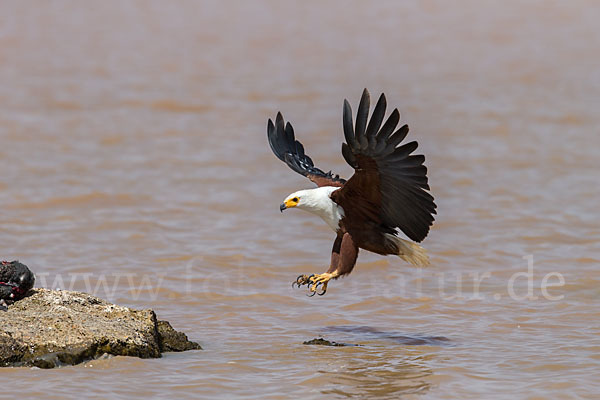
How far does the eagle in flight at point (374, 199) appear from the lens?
20.9 feet

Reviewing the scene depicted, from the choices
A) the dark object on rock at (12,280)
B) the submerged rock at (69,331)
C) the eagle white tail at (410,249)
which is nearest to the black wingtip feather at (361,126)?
the eagle white tail at (410,249)

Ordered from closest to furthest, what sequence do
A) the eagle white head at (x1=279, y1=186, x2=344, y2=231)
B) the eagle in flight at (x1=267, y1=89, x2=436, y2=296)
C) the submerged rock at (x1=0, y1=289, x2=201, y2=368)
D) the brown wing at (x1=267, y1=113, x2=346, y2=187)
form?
the submerged rock at (x1=0, y1=289, x2=201, y2=368)
the eagle in flight at (x1=267, y1=89, x2=436, y2=296)
the eagle white head at (x1=279, y1=186, x2=344, y2=231)
the brown wing at (x1=267, y1=113, x2=346, y2=187)

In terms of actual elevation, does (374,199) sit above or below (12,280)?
above

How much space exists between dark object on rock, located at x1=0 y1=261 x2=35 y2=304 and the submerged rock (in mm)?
64

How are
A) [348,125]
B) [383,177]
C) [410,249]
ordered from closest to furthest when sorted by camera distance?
1. [348,125]
2. [383,177]
3. [410,249]

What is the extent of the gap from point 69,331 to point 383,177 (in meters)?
2.18

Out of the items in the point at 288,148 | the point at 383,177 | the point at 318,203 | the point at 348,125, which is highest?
the point at 288,148

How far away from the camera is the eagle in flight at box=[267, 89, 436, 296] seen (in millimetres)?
6363

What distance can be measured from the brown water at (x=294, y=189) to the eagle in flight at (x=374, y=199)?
646mm

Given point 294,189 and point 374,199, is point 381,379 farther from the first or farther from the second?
point 294,189

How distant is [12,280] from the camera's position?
240 inches

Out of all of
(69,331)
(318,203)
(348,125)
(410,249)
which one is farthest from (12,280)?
(410,249)

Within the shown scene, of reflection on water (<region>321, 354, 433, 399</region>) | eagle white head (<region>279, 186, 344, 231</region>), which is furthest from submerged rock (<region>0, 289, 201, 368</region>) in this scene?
eagle white head (<region>279, 186, 344, 231</region>)

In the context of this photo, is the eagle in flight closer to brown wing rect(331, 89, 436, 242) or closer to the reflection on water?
brown wing rect(331, 89, 436, 242)
